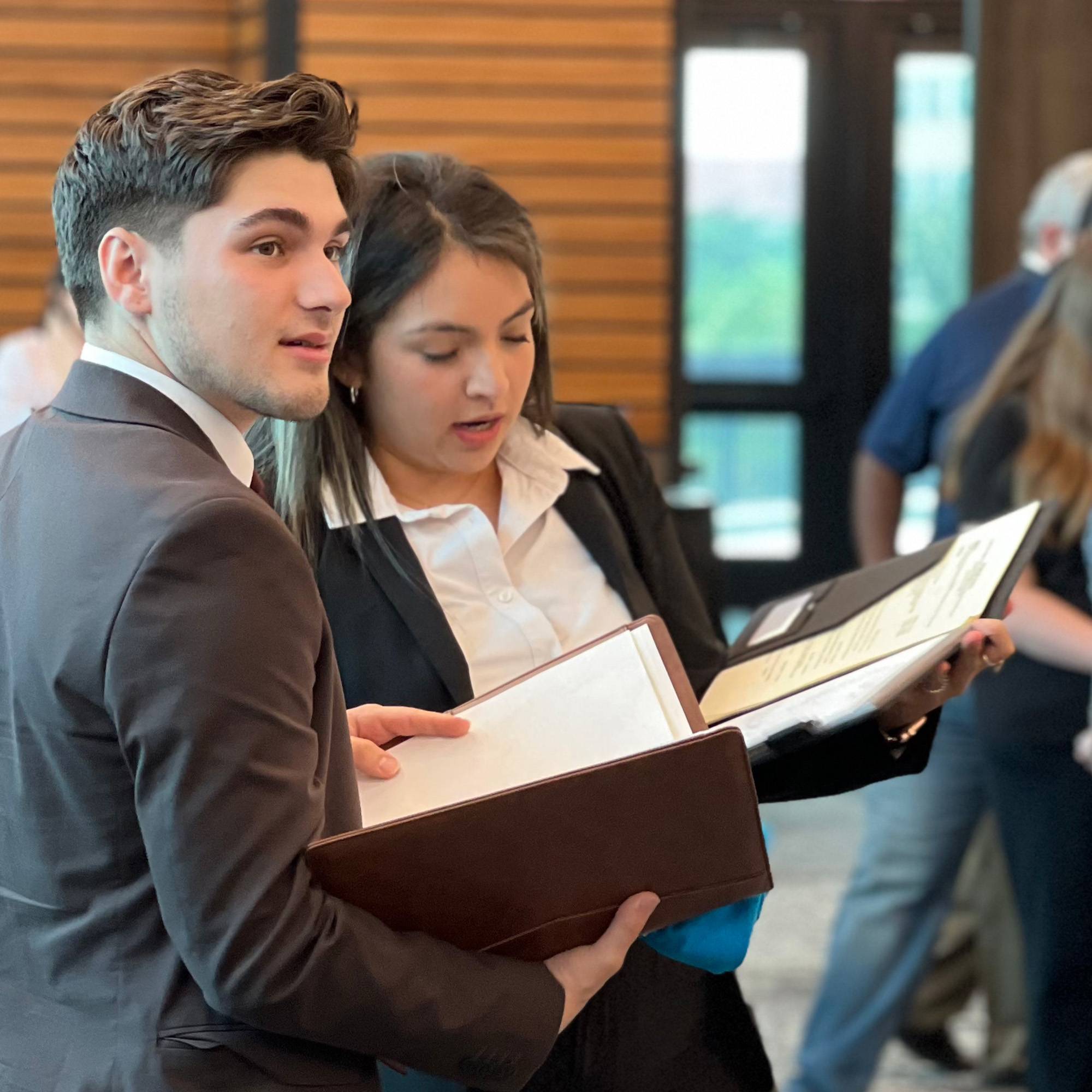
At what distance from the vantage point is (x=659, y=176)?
573cm

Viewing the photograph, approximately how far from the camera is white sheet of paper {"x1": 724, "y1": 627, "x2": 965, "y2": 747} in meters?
1.26

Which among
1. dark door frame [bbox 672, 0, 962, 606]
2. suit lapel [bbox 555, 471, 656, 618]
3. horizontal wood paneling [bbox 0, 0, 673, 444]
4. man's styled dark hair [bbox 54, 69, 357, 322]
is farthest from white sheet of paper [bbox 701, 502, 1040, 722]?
dark door frame [bbox 672, 0, 962, 606]

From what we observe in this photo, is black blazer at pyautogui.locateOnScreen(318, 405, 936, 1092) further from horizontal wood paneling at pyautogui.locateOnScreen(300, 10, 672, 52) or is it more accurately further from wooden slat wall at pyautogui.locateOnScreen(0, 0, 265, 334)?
wooden slat wall at pyautogui.locateOnScreen(0, 0, 265, 334)

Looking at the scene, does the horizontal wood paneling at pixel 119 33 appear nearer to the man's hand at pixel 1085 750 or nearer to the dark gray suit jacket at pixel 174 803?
the man's hand at pixel 1085 750

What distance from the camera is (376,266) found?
151 cm

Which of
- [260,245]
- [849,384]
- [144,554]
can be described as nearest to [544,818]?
[144,554]

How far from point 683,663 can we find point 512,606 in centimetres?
23

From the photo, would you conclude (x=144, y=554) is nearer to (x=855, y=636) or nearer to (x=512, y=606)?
(x=512, y=606)

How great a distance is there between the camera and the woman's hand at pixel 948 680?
1.47 m

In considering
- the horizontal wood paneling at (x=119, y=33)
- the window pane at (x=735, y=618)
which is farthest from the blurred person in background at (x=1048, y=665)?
the window pane at (x=735, y=618)

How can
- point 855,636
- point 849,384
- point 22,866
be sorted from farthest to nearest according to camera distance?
point 849,384 → point 855,636 → point 22,866

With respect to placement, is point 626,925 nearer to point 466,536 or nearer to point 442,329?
point 466,536

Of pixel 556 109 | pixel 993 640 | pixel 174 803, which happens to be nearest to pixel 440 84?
pixel 556 109

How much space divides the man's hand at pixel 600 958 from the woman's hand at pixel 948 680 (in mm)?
419
